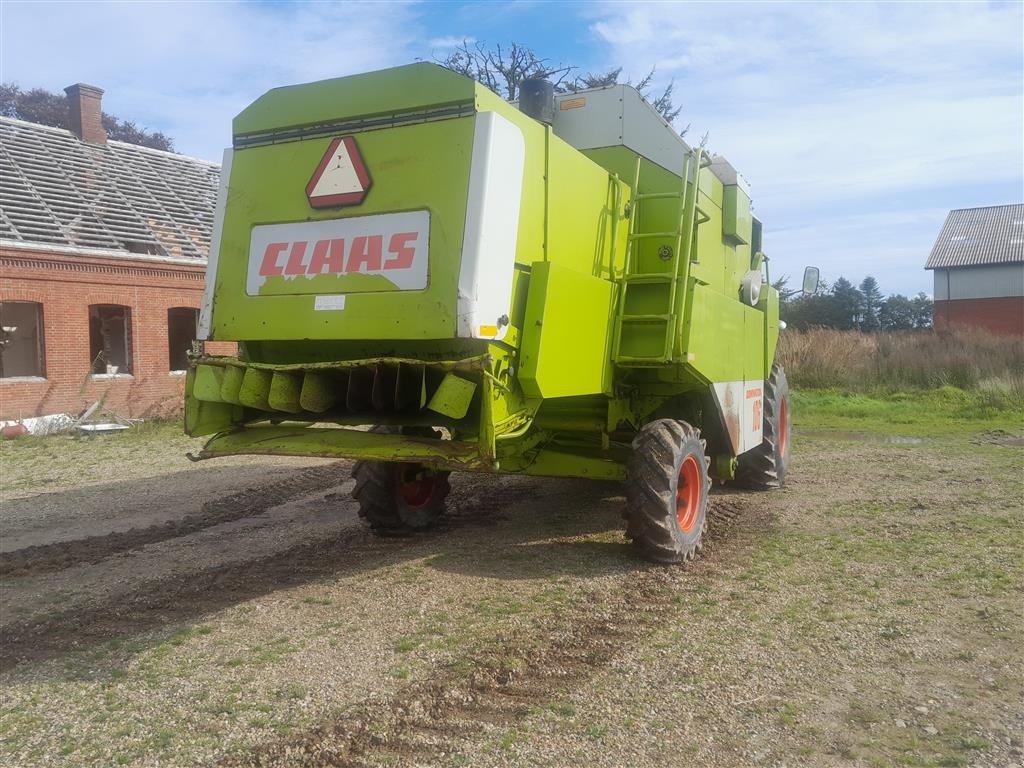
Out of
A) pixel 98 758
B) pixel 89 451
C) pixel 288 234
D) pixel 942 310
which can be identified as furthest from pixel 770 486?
pixel 942 310

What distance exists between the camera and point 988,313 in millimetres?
40656

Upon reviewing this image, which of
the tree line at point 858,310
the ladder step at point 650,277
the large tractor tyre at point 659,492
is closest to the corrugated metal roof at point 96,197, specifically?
the ladder step at point 650,277

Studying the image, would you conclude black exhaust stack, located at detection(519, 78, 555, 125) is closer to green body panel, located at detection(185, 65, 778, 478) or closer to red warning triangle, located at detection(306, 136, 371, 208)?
green body panel, located at detection(185, 65, 778, 478)

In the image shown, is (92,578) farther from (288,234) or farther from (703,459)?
(703,459)

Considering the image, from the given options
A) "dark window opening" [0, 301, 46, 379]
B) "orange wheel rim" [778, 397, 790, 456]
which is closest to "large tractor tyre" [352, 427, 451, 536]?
"orange wheel rim" [778, 397, 790, 456]

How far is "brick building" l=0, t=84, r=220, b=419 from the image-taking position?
16.0 meters

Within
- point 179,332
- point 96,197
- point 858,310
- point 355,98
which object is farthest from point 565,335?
point 858,310

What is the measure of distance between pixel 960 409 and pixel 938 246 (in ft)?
94.8

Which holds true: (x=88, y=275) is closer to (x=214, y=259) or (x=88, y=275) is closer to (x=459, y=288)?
(x=214, y=259)

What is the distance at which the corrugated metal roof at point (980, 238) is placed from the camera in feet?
133

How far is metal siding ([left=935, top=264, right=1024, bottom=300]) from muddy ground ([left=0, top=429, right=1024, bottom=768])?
120ft

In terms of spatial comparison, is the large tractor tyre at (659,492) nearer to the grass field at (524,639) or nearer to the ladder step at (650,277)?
the grass field at (524,639)

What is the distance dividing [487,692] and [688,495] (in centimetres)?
292

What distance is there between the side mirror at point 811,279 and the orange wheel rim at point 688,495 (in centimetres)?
364
